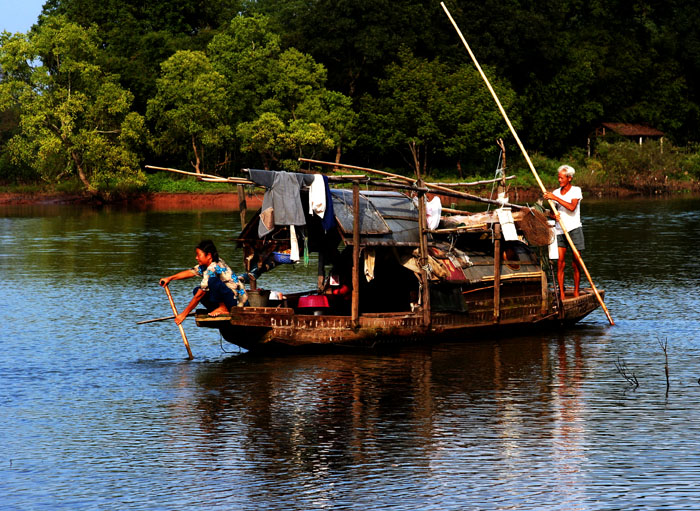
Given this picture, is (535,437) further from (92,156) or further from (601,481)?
(92,156)

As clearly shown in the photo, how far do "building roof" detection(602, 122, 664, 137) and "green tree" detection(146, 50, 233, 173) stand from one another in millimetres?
27046

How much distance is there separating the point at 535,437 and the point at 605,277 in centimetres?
1391

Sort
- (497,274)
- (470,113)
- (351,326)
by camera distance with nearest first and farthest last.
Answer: (351,326), (497,274), (470,113)

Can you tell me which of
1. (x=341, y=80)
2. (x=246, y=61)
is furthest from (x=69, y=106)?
(x=341, y=80)

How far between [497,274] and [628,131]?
5862 cm

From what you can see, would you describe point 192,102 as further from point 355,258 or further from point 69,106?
point 355,258

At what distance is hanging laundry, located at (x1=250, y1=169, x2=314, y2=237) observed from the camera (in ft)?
45.7

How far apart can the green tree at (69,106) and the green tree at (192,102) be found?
6.00ft

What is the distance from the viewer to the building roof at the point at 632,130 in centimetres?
7031

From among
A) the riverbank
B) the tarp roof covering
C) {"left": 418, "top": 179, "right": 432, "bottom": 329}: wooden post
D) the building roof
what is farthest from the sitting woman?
the building roof

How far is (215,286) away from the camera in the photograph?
46.1ft

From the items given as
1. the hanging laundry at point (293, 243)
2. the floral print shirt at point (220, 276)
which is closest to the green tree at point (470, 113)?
the hanging laundry at point (293, 243)

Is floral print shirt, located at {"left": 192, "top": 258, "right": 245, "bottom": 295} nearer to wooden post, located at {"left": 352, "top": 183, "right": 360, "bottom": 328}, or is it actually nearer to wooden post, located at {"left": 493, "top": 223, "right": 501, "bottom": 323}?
wooden post, located at {"left": 352, "top": 183, "right": 360, "bottom": 328}

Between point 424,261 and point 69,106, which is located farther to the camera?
point 69,106
